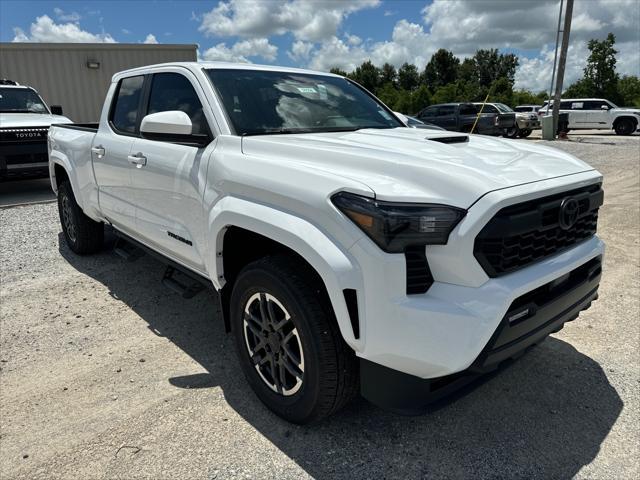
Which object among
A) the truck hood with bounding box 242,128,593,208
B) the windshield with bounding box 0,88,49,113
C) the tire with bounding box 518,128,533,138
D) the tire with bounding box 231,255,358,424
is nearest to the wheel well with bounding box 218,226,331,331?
the tire with bounding box 231,255,358,424

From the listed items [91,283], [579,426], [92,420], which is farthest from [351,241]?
[91,283]

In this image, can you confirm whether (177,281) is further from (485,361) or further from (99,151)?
(485,361)

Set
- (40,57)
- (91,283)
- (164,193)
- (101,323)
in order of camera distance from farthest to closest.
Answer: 1. (40,57)
2. (91,283)
3. (101,323)
4. (164,193)

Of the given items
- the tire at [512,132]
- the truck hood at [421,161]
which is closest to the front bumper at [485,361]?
the truck hood at [421,161]

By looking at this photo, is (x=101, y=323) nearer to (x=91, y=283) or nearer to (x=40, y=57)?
(x=91, y=283)

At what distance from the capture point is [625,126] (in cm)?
2372

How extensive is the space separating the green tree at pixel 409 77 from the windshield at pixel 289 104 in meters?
73.8

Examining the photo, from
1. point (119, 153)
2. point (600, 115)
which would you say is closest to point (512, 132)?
point (600, 115)

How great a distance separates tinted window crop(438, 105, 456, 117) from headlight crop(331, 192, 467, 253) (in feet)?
68.6

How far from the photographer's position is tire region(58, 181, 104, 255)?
532cm

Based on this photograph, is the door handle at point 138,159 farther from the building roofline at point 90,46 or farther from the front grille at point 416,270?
the building roofline at point 90,46

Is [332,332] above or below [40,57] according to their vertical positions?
below

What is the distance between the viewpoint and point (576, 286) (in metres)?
2.51

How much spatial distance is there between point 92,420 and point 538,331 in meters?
2.36
